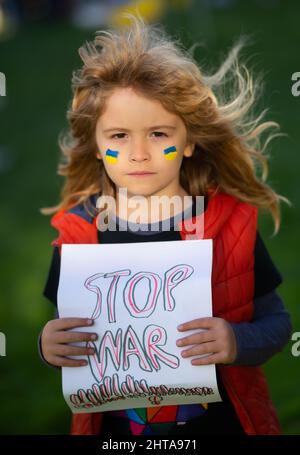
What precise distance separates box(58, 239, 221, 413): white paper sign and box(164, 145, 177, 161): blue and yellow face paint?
272mm

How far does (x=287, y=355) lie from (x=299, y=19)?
37.5 ft

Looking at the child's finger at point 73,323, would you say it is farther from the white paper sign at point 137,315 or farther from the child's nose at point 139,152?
the child's nose at point 139,152

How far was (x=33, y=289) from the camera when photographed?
4895 millimetres

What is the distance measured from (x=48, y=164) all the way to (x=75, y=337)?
17.8 feet

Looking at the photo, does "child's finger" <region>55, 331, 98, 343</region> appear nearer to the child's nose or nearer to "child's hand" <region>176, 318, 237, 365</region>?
"child's hand" <region>176, 318, 237, 365</region>

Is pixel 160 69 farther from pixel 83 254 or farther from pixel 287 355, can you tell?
pixel 287 355

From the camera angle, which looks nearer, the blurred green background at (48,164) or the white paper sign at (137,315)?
the white paper sign at (137,315)

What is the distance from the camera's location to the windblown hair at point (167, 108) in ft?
8.12

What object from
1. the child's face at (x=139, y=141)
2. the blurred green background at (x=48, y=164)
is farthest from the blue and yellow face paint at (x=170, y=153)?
the blurred green background at (x=48, y=164)

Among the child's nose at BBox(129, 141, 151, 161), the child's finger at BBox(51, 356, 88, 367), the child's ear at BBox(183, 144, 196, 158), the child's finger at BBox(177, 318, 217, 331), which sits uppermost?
the child's ear at BBox(183, 144, 196, 158)

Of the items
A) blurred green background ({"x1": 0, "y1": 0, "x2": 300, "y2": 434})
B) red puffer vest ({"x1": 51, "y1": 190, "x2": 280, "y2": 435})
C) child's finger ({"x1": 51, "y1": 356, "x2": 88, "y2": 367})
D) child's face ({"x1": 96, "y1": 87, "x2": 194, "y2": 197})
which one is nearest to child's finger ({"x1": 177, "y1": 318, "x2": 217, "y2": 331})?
red puffer vest ({"x1": 51, "y1": 190, "x2": 280, "y2": 435})

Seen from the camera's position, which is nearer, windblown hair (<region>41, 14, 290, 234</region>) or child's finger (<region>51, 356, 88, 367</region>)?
child's finger (<region>51, 356, 88, 367</region>)

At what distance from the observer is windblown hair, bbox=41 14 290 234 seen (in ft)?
8.12
